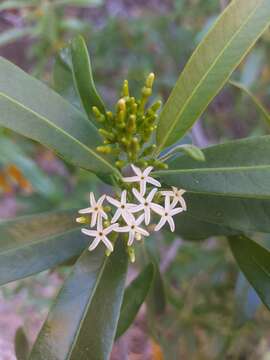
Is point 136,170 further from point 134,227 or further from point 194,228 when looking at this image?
point 194,228

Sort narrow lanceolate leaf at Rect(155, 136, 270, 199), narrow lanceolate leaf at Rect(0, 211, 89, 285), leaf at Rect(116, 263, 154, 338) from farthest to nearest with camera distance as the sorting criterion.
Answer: leaf at Rect(116, 263, 154, 338), narrow lanceolate leaf at Rect(0, 211, 89, 285), narrow lanceolate leaf at Rect(155, 136, 270, 199)

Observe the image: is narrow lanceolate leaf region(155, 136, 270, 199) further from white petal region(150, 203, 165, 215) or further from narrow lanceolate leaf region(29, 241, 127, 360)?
narrow lanceolate leaf region(29, 241, 127, 360)

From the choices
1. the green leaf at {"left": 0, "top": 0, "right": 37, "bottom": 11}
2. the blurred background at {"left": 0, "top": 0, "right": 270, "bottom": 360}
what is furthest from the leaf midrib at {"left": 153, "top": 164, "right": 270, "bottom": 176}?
the green leaf at {"left": 0, "top": 0, "right": 37, "bottom": 11}

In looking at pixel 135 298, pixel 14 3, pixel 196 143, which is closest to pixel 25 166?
pixel 14 3

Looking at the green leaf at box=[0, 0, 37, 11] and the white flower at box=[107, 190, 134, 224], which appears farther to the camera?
the green leaf at box=[0, 0, 37, 11]

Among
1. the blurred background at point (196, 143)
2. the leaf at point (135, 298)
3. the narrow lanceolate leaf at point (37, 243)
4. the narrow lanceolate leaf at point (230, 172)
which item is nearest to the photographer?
the narrow lanceolate leaf at point (230, 172)

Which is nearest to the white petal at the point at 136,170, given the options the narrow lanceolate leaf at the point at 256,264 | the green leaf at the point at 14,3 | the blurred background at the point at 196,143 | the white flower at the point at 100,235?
the white flower at the point at 100,235

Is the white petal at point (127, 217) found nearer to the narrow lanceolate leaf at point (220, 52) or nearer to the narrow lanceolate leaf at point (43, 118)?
the narrow lanceolate leaf at point (43, 118)
